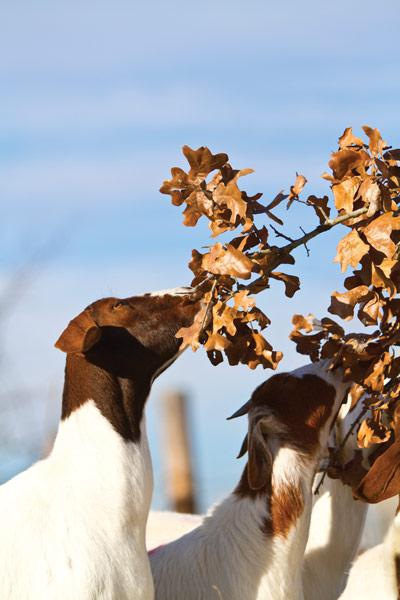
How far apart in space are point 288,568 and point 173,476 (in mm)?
3948

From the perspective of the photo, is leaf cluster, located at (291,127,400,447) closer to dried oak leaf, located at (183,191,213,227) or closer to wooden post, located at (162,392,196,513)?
dried oak leaf, located at (183,191,213,227)

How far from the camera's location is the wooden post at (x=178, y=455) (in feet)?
32.6

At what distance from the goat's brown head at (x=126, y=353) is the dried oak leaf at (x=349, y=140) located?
84 centimetres

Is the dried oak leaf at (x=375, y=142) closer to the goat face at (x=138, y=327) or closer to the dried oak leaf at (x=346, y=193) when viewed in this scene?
the dried oak leaf at (x=346, y=193)

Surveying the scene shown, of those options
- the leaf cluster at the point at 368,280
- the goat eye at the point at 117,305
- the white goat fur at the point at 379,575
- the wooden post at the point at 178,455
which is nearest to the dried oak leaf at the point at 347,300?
the leaf cluster at the point at 368,280

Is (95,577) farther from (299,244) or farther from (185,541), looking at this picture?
(299,244)

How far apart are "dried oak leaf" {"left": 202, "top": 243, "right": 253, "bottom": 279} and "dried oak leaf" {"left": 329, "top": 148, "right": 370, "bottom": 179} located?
52 centimetres

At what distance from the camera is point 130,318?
5.75m

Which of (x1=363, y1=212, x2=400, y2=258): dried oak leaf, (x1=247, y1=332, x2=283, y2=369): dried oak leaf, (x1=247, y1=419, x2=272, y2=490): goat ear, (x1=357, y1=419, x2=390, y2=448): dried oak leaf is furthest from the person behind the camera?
(x1=247, y1=419, x2=272, y2=490): goat ear

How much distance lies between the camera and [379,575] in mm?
6797

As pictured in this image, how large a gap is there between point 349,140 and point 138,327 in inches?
44.0

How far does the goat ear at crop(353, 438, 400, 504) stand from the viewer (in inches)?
235

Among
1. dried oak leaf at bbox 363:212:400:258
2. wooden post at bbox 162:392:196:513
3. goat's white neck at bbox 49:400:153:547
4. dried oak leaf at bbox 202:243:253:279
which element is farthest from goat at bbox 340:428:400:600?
wooden post at bbox 162:392:196:513

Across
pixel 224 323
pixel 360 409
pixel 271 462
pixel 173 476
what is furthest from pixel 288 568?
pixel 173 476
